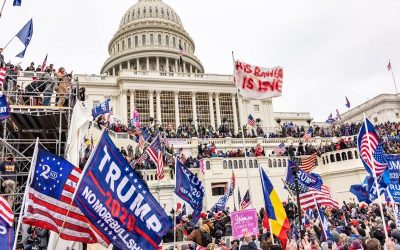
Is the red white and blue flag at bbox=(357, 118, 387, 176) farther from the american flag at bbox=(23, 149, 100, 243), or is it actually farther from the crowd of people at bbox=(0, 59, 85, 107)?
the crowd of people at bbox=(0, 59, 85, 107)

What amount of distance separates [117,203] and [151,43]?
79014 millimetres

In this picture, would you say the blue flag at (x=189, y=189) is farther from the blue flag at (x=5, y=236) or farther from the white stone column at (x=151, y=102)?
the white stone column at (x=151, y=102)

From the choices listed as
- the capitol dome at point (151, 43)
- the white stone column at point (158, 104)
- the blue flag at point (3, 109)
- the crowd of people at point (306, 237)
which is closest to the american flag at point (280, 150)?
the crowd of people at point (306, 237)

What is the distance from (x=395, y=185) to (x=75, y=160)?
30.5ft

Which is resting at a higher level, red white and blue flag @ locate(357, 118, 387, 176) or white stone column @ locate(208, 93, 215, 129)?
white stone column @ locate(208, 93, 215, 129)

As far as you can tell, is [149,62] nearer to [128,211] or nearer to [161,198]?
[161,198]

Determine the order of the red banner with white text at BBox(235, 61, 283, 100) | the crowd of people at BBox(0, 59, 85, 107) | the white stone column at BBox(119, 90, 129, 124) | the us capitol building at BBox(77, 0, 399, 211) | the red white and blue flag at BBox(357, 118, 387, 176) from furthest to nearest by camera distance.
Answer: the white stone column at BBox(119, 90, 129, 124) → the us capitol building at BBox(77, 0, 399, 211) → the crowd of people at BBox(0, 59, 85, 107) → the red banner with white text at BBox(235, 61, 283, 100) → the red white and blue flag at BBox(357, 118, 387, 176)

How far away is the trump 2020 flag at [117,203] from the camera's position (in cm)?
496

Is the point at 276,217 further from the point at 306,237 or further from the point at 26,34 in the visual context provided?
the point at 26,34

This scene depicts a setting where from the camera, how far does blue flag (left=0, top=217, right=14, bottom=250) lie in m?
5.93

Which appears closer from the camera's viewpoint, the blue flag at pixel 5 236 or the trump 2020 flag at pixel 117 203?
the trump 2020 flag at pixel 117 203

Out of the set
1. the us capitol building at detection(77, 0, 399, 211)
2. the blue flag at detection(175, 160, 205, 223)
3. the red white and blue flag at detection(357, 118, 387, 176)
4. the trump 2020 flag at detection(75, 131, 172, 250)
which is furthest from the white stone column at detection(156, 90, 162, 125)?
the trump 2020 flag at detection(75, 131, 172, 250)

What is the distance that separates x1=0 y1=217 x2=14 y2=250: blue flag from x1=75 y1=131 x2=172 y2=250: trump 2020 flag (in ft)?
6.14

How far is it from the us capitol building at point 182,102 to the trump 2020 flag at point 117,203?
25.7 ft
